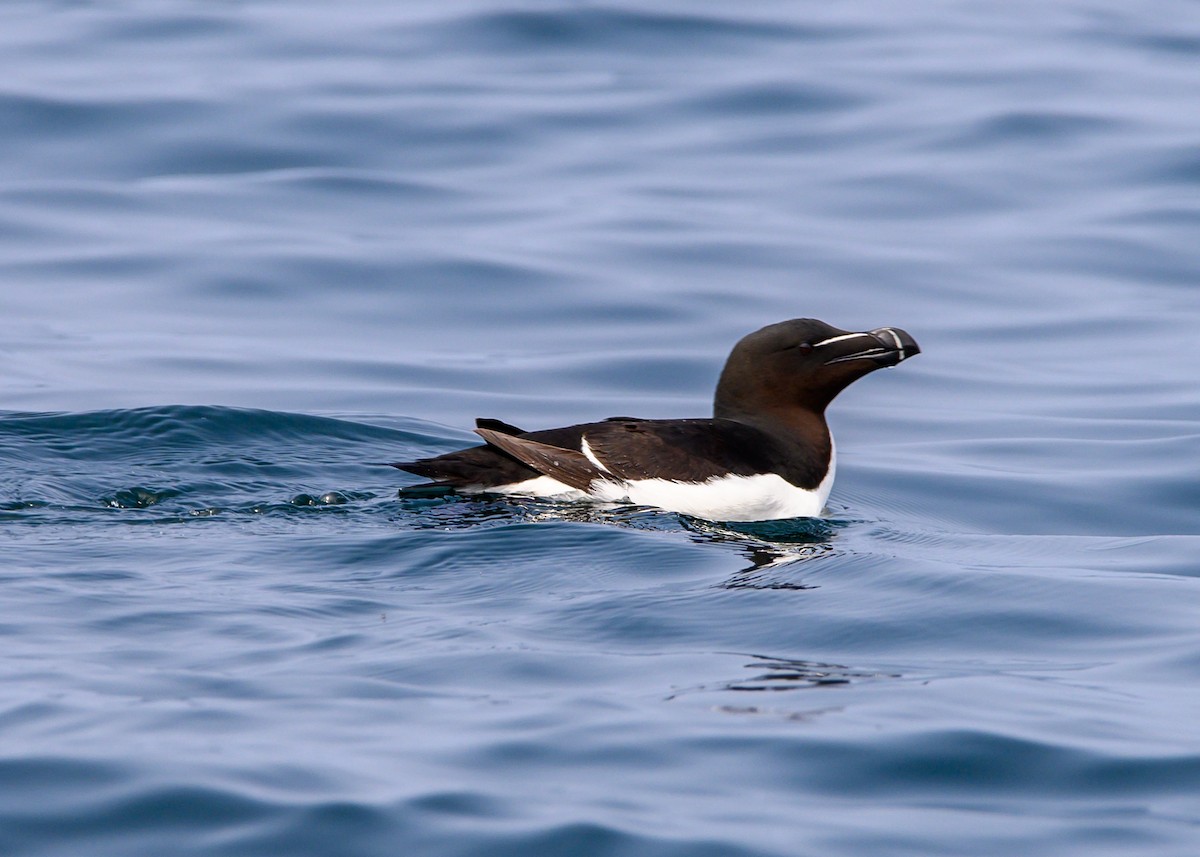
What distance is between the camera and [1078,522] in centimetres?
971

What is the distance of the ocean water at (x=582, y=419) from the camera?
4.90 m

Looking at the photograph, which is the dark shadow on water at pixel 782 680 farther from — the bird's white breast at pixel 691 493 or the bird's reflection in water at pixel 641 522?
the bird's white breast at pixel 691 493

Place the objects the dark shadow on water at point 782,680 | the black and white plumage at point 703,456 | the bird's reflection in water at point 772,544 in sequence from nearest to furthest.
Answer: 1. the dark shadow on water at point 782,680
2. the bird's reflection in water at point 772,544
3. the black and white plumage at point 703,456

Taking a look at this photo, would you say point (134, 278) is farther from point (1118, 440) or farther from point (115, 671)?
point (115, 671)

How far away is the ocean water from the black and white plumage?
16 centimetres

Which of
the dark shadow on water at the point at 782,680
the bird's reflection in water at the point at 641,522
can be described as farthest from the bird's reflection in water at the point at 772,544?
the dark shadow on water at the point at 782,680

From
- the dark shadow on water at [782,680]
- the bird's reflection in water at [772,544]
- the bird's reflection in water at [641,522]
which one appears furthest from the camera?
the bird's reflection in water at [641,522]

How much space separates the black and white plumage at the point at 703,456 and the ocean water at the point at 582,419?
0.51ft

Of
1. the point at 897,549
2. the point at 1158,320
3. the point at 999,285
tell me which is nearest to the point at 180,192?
the point at 999,285

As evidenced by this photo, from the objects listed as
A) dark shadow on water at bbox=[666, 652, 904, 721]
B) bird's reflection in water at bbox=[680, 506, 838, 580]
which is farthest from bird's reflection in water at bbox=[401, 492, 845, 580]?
dark shadow on water at bbox=[666, 652, 904, 721]

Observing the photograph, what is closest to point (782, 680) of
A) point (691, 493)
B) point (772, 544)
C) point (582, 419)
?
point (772, 544)

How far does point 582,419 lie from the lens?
36.9 feet

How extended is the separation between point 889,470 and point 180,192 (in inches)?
316

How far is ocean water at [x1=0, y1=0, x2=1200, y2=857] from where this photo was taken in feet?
16.1
